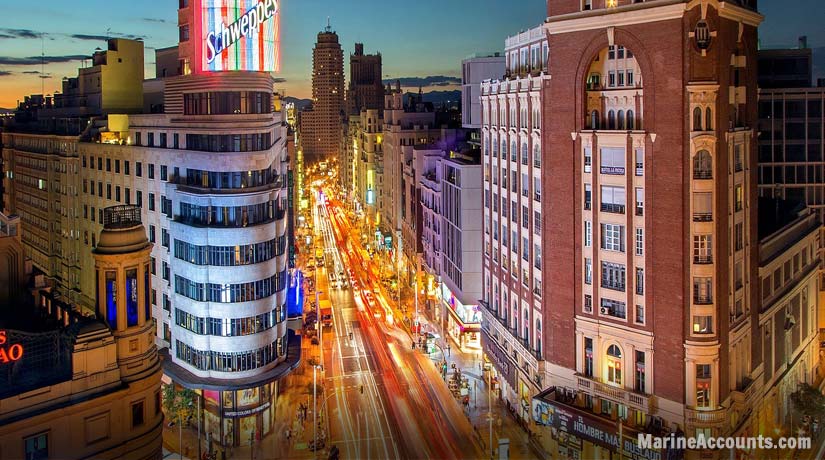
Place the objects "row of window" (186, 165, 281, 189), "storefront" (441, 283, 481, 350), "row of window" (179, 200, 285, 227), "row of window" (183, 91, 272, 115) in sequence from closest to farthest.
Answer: "row of window" (179, 200, 285, 227)
"row of window" (186, 165, 281, 189)
"row of window" (183, 91, 272, 115)
"storefront" (441, 283, 481, 350)

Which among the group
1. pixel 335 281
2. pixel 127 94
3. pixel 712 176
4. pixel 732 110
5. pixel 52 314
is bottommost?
pixel 335 281

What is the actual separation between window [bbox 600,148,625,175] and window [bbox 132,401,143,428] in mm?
40503

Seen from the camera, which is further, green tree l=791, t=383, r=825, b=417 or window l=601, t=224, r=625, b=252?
green tree l=791, t=383, r=825, b=417

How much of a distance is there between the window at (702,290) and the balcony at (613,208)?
8.13 metres

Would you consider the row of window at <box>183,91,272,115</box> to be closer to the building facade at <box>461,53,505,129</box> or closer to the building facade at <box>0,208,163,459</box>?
the building facade at <box>0,208,163,459</box>

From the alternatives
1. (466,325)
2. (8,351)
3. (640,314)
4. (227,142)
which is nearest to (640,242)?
(640,314)

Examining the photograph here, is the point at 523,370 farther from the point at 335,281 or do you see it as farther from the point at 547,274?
the point at 335,281

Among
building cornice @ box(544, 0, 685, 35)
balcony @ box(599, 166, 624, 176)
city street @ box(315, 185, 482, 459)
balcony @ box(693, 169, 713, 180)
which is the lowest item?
city street @ box(315, 185, 482, 459)

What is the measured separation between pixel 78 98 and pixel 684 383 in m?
105

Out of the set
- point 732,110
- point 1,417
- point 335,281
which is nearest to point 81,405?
point 1,417

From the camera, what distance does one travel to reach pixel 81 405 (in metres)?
44.1

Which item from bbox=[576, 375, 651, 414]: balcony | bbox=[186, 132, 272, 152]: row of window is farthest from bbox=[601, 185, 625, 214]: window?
bbox=[186, 132, 272, 152]: row of window

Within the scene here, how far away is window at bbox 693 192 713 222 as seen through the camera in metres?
60.1

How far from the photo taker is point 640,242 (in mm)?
62938
